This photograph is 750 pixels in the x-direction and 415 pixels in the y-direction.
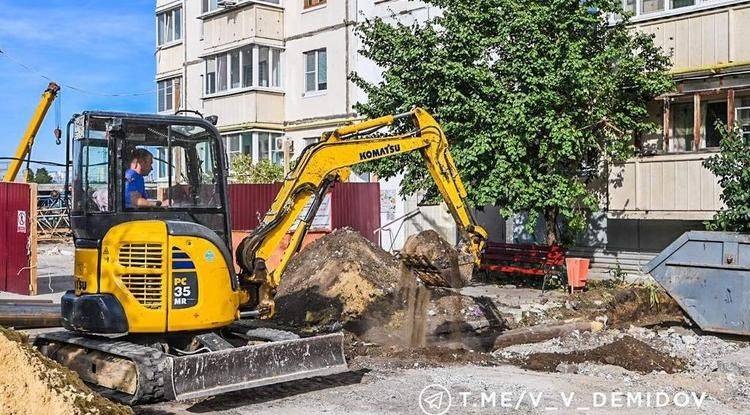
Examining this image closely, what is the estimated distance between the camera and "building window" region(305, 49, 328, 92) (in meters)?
26.8

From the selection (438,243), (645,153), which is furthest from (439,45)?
(438,243)

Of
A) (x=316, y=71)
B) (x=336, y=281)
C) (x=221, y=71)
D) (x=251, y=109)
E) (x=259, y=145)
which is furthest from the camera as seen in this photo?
(x=221, y=71)

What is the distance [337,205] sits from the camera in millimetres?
21406

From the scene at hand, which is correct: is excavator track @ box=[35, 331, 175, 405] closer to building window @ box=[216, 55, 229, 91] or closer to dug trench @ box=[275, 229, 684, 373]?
dug trench @ box=[275, 229, 684, 373]

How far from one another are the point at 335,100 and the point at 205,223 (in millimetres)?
17876

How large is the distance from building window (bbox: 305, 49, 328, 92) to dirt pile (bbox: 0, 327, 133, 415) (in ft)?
67.4

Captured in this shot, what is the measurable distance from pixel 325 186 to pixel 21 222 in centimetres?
1046

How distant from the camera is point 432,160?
10.0 metres

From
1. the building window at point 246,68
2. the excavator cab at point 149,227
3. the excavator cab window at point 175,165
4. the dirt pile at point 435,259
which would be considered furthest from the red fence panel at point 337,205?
the excavator cab at point 149,227

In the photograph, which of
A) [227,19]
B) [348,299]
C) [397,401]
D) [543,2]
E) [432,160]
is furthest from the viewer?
[227,19]

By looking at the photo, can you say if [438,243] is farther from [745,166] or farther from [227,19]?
[227,19]

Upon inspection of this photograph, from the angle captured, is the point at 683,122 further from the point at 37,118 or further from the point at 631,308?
the point at 37,118

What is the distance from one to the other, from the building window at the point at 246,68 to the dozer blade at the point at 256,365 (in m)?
20.3

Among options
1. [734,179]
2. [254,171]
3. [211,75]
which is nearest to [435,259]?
[734,179]
